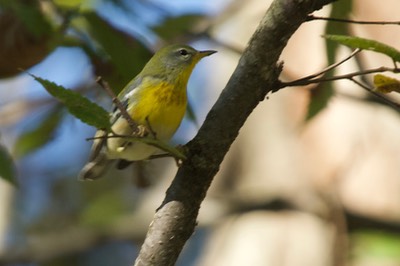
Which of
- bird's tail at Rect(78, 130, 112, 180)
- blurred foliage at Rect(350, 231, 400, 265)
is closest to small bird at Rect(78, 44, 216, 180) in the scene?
bird's tail at Rect(78, 130, 112, 180)

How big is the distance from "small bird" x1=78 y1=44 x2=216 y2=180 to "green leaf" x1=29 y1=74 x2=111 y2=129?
60 centimetres

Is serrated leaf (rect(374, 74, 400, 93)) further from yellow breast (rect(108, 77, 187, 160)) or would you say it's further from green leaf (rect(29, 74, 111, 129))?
yellow breast (rect(108, 77, 187, 160))

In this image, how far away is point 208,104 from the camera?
13.6 feet

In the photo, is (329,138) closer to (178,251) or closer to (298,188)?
(298,188)

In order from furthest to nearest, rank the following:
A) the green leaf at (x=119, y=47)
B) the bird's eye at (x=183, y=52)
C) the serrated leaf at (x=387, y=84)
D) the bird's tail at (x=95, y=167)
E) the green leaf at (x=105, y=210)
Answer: the green leaf at (x=105, y=210), the bird's eye at (x=183, y=52), the bird's tail at (x=95, y=167), the green leaf at (x=119, y=47), the serrated leaf at (x=387, y=84)

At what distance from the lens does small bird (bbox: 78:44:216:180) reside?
6.07ft

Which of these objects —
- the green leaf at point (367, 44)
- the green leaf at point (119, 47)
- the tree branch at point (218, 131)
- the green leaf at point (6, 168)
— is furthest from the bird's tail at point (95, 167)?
the green leaf at point (367, 44)

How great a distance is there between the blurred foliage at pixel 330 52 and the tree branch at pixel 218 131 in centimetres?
47

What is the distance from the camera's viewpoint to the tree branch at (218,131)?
113 cm

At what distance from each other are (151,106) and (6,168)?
42 cm

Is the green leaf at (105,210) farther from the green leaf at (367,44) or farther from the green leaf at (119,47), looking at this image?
the green leaf at (367,44)

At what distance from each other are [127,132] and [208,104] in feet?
7.64

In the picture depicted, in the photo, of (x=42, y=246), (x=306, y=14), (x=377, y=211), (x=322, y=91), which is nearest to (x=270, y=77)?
(x=306, y=14)

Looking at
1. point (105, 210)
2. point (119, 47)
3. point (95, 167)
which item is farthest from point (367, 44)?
point (105, 210)
